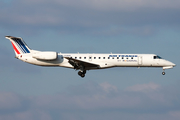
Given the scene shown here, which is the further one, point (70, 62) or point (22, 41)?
point (22, 41)

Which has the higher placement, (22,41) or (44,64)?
(22,41)

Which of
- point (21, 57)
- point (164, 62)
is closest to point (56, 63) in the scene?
point (21, 57)

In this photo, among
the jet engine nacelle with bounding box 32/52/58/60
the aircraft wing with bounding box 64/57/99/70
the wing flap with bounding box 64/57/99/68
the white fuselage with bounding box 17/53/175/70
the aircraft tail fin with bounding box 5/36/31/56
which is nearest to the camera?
the wing flap with bounding box 64/57/99/68

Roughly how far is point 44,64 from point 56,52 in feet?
8.55

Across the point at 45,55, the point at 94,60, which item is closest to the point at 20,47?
the point at 45,55

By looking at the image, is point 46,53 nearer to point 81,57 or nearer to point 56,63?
point 56,63

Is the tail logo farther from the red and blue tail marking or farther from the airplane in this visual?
the airplane

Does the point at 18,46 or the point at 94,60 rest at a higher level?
the point at 18,46

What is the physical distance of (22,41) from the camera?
41.7 metres

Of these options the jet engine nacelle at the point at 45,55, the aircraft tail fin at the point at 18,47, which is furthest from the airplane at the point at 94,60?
the aircraft tail fin at the point at 18,47

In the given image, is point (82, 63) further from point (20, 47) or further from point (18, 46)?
point (18, 46)

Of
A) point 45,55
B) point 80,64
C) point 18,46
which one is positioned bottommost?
point 80,64

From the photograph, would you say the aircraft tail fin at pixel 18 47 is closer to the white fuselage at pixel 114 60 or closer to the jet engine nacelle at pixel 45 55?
the white fuselage at pixel 114 60

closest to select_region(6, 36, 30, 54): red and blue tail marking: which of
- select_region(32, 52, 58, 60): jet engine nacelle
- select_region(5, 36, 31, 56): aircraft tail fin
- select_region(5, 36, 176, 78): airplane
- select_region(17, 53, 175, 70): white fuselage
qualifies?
select_region(5, 36, 31, 56): aircraft tail fin
